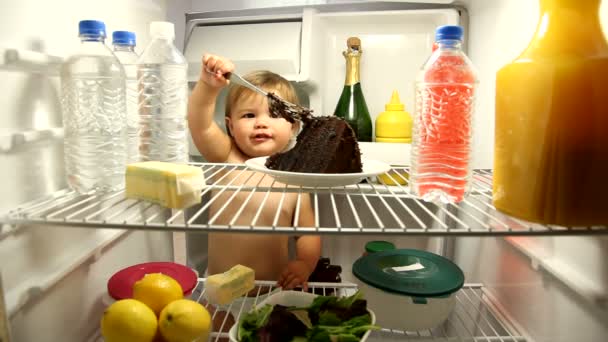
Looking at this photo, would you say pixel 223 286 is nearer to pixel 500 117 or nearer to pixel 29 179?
pixel 29 179

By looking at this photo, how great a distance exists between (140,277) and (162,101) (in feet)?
1.35

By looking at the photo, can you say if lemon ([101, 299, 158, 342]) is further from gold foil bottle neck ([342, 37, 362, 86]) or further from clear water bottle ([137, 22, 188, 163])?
gold foil bottle neck ([342, 37, 362, 86])

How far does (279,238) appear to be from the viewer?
4.57 feet

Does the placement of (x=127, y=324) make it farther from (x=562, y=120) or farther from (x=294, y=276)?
(x=562, y=120)

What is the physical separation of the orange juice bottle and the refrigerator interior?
1.9 inches

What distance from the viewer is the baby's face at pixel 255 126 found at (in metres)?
1.37

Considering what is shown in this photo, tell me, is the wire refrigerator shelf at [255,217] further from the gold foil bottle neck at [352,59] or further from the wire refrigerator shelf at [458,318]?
the gold foil bottle neck at [352,59]

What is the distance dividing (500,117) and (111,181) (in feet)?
2.43

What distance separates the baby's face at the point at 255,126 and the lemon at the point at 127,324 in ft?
2.25

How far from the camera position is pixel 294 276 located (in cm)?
123

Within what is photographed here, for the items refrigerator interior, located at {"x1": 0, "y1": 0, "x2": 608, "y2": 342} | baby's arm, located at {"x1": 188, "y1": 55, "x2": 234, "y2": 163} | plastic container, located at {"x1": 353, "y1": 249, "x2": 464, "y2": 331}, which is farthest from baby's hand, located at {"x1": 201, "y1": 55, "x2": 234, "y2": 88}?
plastic container, located at {"x1": 353, "y1": 249, "x2": 464, "y2": 331}

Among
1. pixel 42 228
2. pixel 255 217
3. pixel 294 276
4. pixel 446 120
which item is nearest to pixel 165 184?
pixel 255 217

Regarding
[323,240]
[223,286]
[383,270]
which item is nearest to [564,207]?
[383,270]

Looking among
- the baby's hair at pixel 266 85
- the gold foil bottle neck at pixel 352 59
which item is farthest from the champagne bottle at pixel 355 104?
the baby's hair at pixel 266 85
